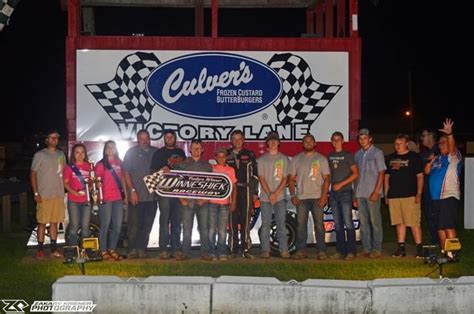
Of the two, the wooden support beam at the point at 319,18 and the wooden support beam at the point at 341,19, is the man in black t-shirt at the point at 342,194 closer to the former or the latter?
the wooden support beam at the point at 341,19

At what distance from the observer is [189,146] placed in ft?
41.3

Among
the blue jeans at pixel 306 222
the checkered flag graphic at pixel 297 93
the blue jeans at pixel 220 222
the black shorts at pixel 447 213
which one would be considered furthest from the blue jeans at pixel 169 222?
the black shorts at pixel 447 213

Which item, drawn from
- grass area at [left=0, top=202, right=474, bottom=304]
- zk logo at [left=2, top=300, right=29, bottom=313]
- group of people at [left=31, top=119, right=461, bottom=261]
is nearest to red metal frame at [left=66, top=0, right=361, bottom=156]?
group of people at [left=31, top=119, right=461, bottom=261]

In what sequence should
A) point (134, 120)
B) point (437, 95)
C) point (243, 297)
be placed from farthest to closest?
point (437, 95)
point (134, 120)
point (243, 297)

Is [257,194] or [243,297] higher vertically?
[257,194]

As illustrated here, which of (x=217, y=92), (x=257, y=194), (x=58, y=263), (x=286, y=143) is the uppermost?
(x=217, y=92)

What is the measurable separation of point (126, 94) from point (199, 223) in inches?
91.8

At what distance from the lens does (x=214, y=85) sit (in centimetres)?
1273

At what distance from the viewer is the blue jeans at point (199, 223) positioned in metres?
12.0

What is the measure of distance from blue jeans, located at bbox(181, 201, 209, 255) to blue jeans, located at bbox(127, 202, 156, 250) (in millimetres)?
525

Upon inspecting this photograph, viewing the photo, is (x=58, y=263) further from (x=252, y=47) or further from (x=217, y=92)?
(x=252, y=47)

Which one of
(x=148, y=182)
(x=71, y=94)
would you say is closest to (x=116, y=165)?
(x=148, y=182)

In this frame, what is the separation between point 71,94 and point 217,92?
225 cm

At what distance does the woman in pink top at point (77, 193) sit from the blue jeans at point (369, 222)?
408 centimetres
